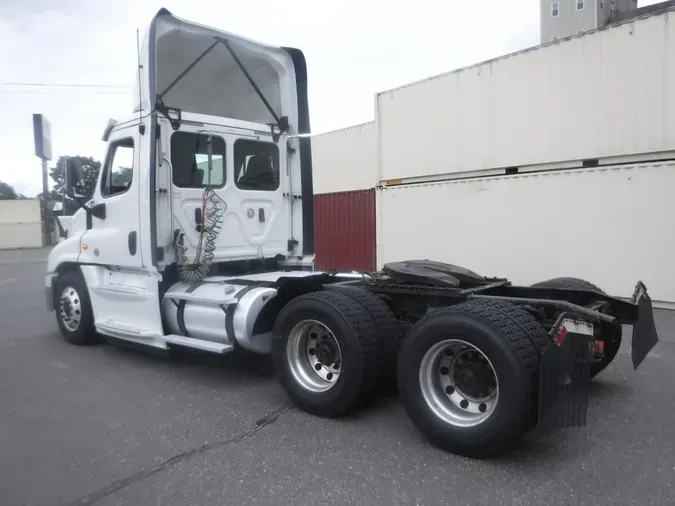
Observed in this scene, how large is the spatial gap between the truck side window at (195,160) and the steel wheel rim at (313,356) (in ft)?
7.66

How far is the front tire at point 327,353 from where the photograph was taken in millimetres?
3975

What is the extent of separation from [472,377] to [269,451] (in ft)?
4.79

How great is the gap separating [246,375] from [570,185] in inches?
274

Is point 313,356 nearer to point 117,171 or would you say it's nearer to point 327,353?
point 327,353

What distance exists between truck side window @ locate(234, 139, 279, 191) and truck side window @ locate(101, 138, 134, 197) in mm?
1136

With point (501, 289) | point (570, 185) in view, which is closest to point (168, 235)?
point (501, 289)

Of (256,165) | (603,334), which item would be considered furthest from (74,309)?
(603,334)

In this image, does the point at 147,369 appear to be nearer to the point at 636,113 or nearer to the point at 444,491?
the point at 444,491

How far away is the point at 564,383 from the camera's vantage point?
3.22 metres

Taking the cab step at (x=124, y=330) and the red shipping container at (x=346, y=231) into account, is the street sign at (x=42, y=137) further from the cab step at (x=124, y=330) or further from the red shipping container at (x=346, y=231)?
the red shipping container at (x=346, y=231)

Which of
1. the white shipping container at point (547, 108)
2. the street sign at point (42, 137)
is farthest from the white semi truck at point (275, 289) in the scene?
the white shipping container at point (547, 108)

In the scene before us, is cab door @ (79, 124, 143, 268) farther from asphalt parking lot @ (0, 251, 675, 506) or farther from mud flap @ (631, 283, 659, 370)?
mud flap @ (631, 283, 659, 370)

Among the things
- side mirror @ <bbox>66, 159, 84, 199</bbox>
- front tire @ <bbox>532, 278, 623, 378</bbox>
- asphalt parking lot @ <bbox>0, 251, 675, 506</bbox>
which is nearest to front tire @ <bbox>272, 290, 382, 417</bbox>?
asphalt parking lot @ <bbox>0, 251, 675, 506</bbox>

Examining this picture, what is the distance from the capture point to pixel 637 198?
8820mm
